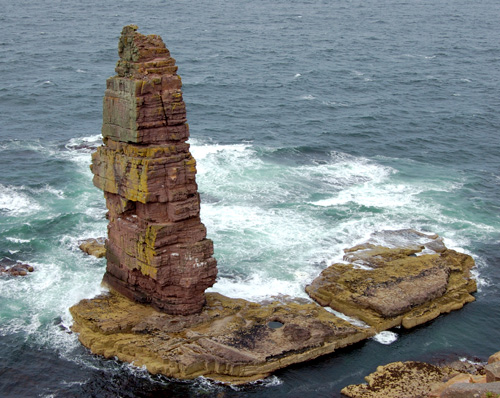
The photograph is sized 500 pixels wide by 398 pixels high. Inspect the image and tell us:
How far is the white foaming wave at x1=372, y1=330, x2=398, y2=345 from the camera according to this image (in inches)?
2346

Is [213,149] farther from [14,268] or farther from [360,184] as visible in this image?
[14,268]

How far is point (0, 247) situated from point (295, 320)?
31.2 meters

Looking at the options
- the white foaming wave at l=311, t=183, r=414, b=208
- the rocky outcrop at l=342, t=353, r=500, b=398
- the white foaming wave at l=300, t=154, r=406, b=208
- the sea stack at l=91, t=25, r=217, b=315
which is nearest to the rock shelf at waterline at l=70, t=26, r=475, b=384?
the sea stack at l=91, t=25, r=217, b=315

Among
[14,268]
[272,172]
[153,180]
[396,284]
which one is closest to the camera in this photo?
[153,180]

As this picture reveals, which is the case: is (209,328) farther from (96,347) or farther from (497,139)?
(497,139)

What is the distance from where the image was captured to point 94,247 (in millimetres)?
72188

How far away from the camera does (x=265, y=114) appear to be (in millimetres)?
118188

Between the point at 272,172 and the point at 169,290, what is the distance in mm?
37786

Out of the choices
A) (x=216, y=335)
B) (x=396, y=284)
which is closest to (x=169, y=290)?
(x=216, y=335)

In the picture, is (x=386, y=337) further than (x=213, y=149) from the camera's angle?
No

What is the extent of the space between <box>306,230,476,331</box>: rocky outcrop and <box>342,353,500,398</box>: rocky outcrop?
5878 mm

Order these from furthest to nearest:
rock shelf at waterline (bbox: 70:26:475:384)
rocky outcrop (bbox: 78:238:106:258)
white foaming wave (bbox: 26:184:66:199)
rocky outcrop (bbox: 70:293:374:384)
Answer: white foaming wave (bbox: 26:184:66:199), rocky outcrop (bbox: 78:238:106:258), rock shelf at waterline (bbox: 70:26:475:384), rocky outcrop (bbox: 70:293:374:384)

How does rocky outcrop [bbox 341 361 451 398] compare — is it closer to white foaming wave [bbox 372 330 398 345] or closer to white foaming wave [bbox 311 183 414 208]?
white foaming wave [bbox 372 330 398 345]

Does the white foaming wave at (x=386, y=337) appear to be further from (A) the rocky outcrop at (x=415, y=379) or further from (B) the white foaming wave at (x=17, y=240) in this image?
(B) the white foaming wave at (x=17, y=240)
